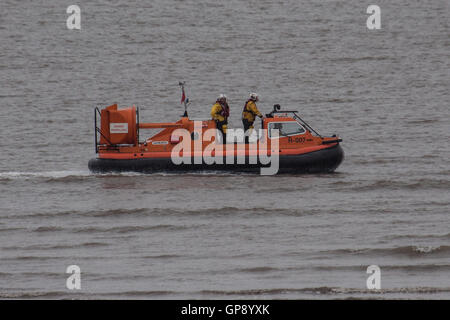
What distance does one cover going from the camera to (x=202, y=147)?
19.3 m

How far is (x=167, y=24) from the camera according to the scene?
148ft

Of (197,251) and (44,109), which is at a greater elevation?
(44,109)

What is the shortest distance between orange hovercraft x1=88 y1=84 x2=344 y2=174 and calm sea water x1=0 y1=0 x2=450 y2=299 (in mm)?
304

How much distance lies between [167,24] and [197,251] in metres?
32.5

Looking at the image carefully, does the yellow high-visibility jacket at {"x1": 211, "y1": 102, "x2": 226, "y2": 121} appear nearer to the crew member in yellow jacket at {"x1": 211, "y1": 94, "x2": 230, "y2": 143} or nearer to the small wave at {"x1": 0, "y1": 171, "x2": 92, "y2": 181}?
the crew member in yellow jacket at {"x1": 211, "y1": 94, "x2": 230, "y2": 143}

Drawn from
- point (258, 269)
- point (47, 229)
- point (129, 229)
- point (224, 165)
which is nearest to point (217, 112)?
point (224, 165)

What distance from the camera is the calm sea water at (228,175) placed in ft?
40.5

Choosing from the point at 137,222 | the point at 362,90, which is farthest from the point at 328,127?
the point at 137,222

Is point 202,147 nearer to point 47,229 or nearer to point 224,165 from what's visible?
point 224,165

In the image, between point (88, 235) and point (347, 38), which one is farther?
point (347, 38)

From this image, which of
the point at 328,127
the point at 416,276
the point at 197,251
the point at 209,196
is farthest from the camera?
the point at 328,127

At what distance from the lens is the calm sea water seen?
40.5 feet

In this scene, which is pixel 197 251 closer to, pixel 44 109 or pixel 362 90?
pixel 44 109

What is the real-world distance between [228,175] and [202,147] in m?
0.81
